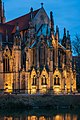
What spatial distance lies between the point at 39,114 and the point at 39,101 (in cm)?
1037

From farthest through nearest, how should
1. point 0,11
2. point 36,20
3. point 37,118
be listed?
point 0,11 < point 36,20 < point 37,118

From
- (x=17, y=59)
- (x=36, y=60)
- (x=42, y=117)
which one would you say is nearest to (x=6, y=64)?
(x=17, y=59)

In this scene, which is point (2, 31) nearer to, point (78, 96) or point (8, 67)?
point (8, 67)

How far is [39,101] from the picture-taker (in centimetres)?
7625

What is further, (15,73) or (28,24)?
(28,24)

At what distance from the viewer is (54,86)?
9025 cm

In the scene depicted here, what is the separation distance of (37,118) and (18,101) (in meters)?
13.7

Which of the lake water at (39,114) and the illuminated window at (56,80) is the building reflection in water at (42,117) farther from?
the illuminated window at (56,80)

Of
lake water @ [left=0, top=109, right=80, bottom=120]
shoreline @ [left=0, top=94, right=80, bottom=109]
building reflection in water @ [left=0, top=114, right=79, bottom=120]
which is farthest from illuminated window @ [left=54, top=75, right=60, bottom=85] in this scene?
building reflection in water @ [left=0, top=114, right=79, bottom=120]

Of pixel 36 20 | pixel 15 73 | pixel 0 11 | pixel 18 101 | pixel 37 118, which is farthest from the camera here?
pixel 0 11

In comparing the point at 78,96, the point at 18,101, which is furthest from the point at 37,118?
the point at 78,96

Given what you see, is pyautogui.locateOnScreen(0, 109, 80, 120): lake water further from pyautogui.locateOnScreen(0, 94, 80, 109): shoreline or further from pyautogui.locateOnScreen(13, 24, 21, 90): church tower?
pyautogui.locateOnScreen(13, 24, 21, 90): church tower

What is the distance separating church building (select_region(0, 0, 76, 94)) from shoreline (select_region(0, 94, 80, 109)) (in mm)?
9937

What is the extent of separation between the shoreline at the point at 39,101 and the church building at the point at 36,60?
994 centimetres
